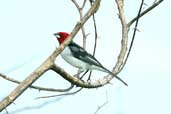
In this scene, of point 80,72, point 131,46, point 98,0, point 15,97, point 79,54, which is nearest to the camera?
point 15,97

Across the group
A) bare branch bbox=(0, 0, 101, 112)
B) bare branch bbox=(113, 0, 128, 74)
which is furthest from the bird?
bare branch bbox=(0, 0, 101, 112)

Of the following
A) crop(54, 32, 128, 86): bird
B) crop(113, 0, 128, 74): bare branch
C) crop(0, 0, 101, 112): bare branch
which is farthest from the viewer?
crop(54, 32, 128, 86): bird

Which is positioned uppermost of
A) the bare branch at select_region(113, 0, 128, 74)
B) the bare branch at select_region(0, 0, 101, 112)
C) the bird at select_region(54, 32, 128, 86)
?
the bare branch at select_region(0, 0, 101, 112)

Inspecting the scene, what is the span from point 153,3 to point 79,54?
2021mm

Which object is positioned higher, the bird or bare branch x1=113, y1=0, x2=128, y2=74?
bare branch x1=113, y1=0, x2=128, y2=74

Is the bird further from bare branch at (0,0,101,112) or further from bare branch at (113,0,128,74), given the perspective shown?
bare branch at (0,0,101,112)

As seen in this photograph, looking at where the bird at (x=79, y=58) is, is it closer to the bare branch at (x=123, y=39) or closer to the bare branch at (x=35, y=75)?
the bare branch at (x=123, y=39)

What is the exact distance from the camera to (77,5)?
3.54 metres

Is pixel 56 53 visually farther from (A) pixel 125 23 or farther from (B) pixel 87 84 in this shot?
(A) pixel 125 23

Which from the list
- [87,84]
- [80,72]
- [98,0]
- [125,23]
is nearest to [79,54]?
[80,72]

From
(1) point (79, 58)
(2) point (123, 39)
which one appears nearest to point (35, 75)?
(2) point (123, 39)

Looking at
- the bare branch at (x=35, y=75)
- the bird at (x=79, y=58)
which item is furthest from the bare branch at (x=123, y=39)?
the bird at (x=79, y=58)

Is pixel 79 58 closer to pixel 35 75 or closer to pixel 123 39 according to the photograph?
pixel 123 39

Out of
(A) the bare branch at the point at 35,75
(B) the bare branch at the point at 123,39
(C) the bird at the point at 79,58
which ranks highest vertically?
(A) the bare branch at the point at 35,75
